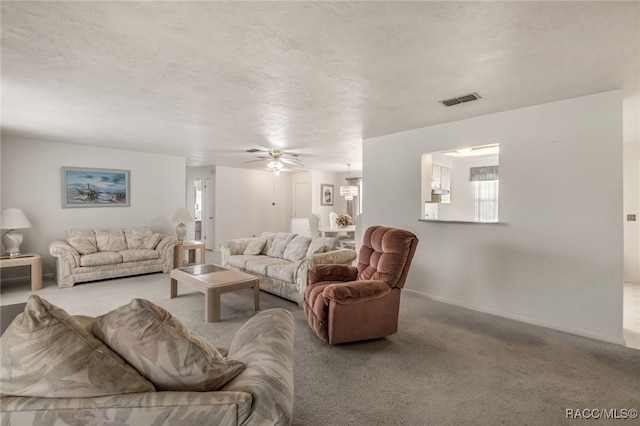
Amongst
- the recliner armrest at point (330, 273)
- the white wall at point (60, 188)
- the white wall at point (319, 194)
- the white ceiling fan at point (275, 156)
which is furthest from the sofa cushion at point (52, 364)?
the white wall at point (319, 194)

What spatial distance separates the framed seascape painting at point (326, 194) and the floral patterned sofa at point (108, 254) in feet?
16.4

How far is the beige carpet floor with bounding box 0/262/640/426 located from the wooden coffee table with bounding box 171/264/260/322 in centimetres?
18

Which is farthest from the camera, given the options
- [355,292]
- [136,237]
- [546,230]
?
[136,237]

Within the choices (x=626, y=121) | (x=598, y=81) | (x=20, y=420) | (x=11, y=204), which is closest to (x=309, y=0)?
(x=20, y=420)

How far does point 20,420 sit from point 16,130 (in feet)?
18.3

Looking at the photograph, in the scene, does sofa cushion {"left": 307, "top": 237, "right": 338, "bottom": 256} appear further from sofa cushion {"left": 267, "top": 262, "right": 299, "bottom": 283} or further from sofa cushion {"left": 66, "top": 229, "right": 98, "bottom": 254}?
sofa cushion {"left": 66, "top": 229, "right": 98, "bottom": 254}

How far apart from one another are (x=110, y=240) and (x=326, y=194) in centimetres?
607

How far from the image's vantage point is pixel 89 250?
199 inches

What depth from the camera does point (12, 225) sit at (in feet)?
14.9

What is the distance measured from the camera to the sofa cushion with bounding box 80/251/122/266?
4777mm

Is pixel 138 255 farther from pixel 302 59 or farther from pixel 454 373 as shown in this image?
pixel 454 373

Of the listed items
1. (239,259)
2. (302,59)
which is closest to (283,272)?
(239,259)

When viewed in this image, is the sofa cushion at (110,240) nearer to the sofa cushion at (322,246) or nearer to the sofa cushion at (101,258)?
the sofa cushion at (101,258)

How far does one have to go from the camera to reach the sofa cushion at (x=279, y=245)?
487 centimetres
